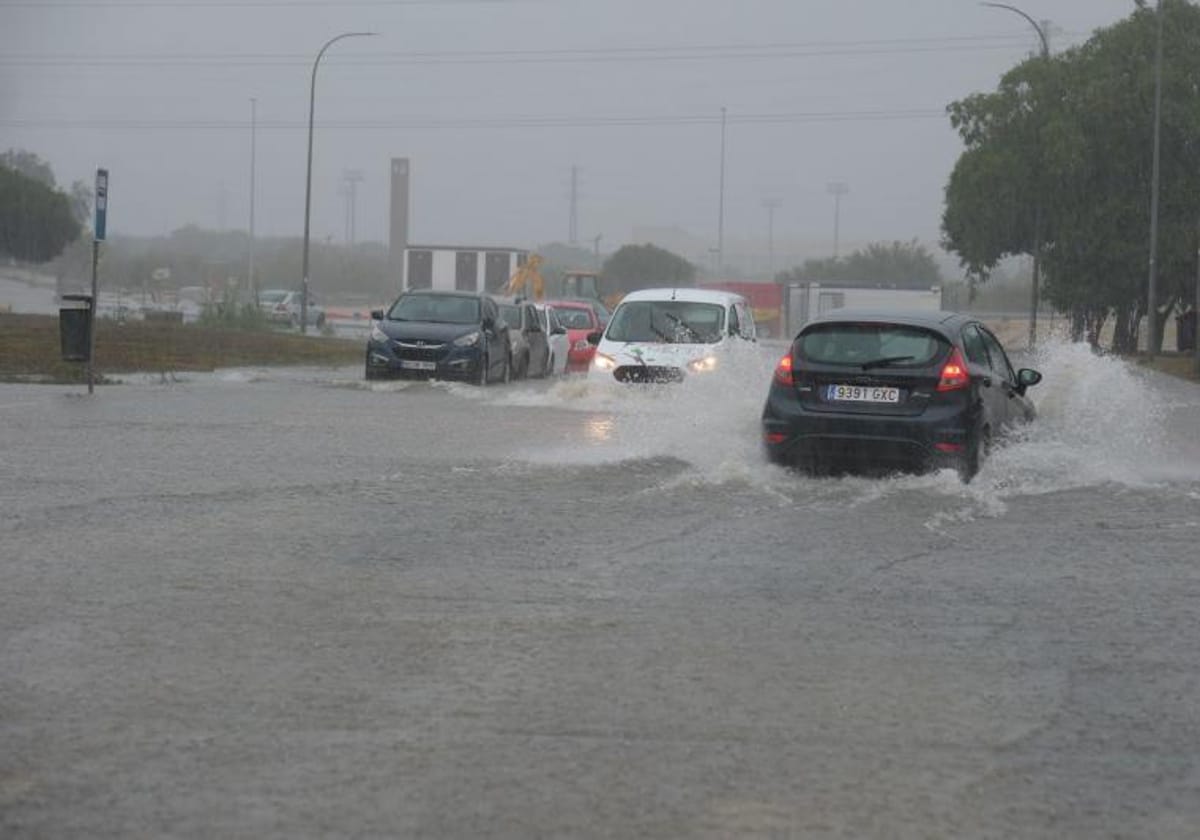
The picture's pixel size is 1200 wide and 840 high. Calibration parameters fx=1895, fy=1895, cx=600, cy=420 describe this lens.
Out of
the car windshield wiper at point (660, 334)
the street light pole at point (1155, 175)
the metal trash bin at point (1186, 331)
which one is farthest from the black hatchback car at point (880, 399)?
the metal trash bin at point (1186, 331)

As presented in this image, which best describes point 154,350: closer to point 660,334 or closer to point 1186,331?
point 660,334

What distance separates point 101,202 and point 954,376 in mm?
13292

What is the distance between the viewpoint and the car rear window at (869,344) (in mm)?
14195

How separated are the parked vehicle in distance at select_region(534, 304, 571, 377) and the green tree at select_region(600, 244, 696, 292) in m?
86.6

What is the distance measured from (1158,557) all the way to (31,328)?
35.9m

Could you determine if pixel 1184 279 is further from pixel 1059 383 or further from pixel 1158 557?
pixel 1158 557

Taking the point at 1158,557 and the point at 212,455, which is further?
the point at 212,455

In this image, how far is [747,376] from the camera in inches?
725

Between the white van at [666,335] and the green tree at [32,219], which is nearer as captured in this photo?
the white van at [666,335]

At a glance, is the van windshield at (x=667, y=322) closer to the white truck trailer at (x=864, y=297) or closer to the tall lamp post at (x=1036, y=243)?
the tall lamp post at (x=1036, y=243)

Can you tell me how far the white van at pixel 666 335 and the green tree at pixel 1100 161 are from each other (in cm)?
3368

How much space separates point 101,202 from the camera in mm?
23672

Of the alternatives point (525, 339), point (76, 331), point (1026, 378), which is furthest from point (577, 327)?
point (1026, 378)

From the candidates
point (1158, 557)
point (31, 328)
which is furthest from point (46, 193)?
point (1158, 557)
